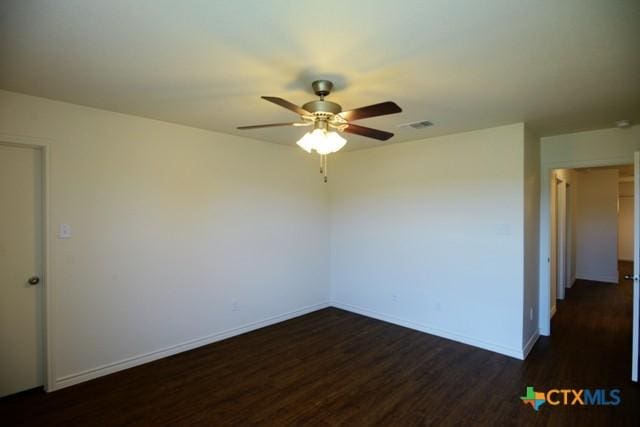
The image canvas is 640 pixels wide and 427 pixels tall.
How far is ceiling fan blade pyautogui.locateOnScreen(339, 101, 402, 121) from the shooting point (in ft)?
6.30

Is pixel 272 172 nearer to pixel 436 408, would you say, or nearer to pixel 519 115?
pixel 519 115

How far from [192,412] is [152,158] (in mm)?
2404

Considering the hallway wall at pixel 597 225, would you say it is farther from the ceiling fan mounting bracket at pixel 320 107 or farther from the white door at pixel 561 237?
the ceiling fan mounting bracket at pixel 320 107

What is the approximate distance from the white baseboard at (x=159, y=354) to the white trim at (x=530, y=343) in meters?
2.85

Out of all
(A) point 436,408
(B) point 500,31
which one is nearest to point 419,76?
(B) point 500,31

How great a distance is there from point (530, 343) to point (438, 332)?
3.26 ft

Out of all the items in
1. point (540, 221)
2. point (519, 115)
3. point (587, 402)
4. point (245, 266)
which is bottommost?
point (587, 402)

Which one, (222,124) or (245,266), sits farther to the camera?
(245,266)

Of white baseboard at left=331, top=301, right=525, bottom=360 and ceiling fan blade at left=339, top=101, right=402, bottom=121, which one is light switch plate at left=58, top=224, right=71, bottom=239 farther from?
white baseboard at left=331, top=301, right=525, bottom=360

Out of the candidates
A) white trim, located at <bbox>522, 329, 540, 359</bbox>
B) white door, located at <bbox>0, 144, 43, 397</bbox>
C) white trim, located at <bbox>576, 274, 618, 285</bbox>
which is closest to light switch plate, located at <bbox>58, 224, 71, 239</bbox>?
white door, located at <bbox>0, 144, 43, 397</bbox>

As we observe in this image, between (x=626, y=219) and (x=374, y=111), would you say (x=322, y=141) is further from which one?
(x=626, y=219)

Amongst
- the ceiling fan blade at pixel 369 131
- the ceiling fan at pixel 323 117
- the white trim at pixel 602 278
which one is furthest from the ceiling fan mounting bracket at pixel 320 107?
the white trim at pixel 602 278

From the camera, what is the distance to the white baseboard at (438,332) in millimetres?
3600

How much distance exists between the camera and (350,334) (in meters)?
4.22
